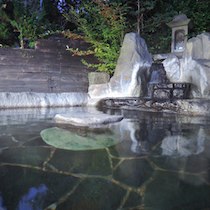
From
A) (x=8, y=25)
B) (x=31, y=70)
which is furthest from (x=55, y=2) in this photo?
(x=31, y=70)

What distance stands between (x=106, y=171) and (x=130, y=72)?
226 inches

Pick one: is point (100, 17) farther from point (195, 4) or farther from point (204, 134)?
point (204, 134)

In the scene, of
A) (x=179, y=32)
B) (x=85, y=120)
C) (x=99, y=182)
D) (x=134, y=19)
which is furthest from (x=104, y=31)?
(x=99, y=182)

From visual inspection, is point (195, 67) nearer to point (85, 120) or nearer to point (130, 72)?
point (130, 72)

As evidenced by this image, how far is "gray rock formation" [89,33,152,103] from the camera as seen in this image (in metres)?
7.46

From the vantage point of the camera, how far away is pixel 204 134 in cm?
362

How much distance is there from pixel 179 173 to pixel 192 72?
18.2 ft

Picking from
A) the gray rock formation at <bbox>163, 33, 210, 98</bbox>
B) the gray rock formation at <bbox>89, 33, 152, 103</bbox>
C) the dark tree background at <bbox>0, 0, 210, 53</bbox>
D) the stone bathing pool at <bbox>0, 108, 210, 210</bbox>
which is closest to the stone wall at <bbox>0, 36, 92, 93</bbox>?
the dark tree background at <bbox>0, 0, 210, 53</bbox>

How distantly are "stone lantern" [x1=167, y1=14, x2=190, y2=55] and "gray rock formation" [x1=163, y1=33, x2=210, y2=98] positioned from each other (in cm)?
87

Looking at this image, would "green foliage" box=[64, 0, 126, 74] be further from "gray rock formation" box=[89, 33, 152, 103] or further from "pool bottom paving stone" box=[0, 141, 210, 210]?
"pool bottom paving stone" box=[0, 141, 210, 210]

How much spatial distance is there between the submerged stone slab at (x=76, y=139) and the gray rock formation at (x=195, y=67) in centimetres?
423

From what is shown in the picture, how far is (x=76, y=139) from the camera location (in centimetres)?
326

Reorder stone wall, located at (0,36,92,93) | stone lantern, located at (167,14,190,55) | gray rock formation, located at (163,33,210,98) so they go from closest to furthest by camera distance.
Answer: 1. gray rock formation, located at (163,33,210,98)
2. stone wall, located at (0,36,92,93)
3. stone lantern, located at (167,14,190,55)

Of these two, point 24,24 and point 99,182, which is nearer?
point 99,182
